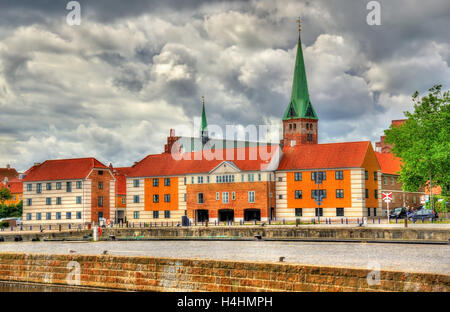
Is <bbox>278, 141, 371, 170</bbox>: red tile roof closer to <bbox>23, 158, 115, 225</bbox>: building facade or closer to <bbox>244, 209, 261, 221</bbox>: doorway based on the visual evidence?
<bbox>244, 209, 261, 221</bbox>: doorway

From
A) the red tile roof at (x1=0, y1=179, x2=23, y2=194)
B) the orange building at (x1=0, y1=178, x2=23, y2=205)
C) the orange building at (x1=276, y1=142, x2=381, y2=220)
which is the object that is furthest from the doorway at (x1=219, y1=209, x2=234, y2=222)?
the orange building at (x1=0, y1=178, x2=23, y2=205)

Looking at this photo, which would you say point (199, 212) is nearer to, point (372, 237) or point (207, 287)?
point (372, 237)

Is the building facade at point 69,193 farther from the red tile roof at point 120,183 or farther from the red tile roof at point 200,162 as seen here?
the red tile roof at point 200,162

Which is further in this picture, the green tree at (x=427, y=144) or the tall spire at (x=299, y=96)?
the tall spire at (x=299, y=96)

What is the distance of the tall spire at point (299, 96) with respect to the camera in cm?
11919

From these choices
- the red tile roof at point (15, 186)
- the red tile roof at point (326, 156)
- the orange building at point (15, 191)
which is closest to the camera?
the red tile roof at point (326, 156)

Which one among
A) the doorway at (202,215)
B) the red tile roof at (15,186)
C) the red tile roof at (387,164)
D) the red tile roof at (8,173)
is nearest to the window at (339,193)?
the red tile roof at (387,164)

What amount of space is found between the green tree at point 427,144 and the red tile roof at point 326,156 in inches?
361

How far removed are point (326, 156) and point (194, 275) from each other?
Answer: 62973mm

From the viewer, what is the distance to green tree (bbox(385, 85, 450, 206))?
61.4m

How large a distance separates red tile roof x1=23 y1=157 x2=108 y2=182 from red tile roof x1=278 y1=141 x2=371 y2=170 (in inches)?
1316

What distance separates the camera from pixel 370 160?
267 ft
